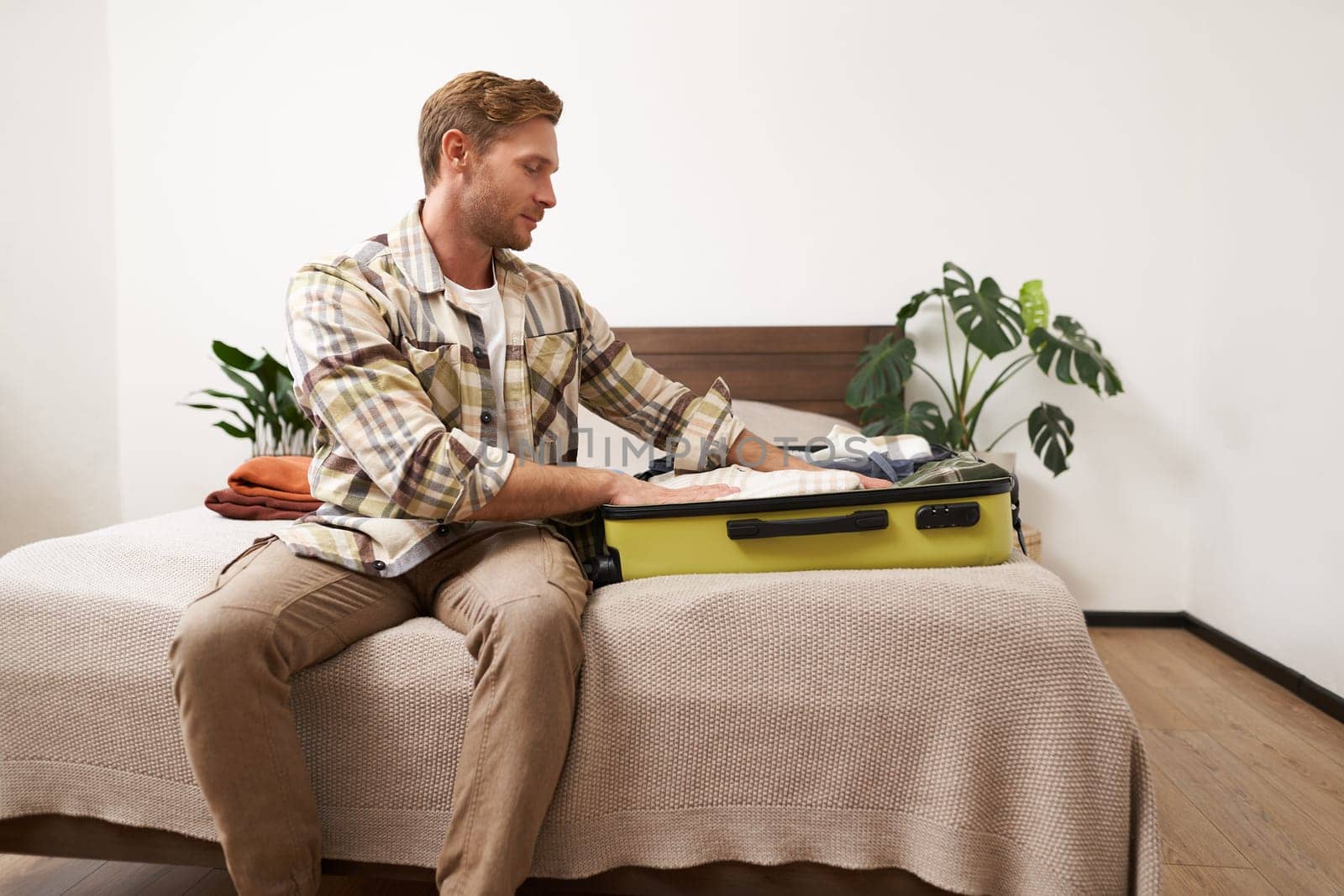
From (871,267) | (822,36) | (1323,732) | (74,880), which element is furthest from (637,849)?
(822,36)

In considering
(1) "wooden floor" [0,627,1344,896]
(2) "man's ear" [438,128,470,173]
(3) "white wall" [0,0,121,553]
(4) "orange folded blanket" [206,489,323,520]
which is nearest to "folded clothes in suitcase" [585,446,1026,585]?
(1) "wooden floor" [0,627,1344,896]

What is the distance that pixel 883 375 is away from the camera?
8.12 feet

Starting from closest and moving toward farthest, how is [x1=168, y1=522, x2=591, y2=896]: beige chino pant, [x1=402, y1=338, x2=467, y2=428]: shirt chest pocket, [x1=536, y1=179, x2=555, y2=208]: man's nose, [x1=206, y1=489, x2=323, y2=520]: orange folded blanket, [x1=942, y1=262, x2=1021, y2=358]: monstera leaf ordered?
[x1=168, y1=522, x2=591, y2=896]: beige chino pant
[x1=402, y1=338, x2=467, y2=428]: shirt chest pocket
[x1=536, y1=179, x2=555, y2=208]: man's nose
[x1=206, y1=489, x2=323, y2=520]: orange folded blanket
[x1=942, y1=262, x2=1021, y2=358]: monstera leaf

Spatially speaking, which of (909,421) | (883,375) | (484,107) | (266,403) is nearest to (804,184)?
(883,375)

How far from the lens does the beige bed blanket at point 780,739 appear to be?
99 centimetres

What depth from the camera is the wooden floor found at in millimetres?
1363

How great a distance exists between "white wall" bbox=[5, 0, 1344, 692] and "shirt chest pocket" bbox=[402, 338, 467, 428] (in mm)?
1494

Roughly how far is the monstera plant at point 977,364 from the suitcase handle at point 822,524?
1.26 meters

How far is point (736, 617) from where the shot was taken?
1.06 metres

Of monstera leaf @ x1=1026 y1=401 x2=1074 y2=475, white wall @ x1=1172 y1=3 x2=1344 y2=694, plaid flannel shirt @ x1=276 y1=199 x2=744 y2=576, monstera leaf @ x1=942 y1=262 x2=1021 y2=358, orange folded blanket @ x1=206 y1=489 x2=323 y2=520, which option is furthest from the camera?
monstera leaf @ x1=1026 y1=401 x2=1074 y2=475

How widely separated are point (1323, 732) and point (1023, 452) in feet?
3.47

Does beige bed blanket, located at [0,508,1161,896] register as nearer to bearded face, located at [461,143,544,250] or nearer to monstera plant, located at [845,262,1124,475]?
bearded face, located at [461,143,544,250]

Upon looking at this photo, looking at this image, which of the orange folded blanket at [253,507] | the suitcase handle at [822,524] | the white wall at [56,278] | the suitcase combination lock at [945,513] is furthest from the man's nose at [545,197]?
the white wall at [56,278]

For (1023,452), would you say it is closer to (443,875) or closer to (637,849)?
(637,849)
